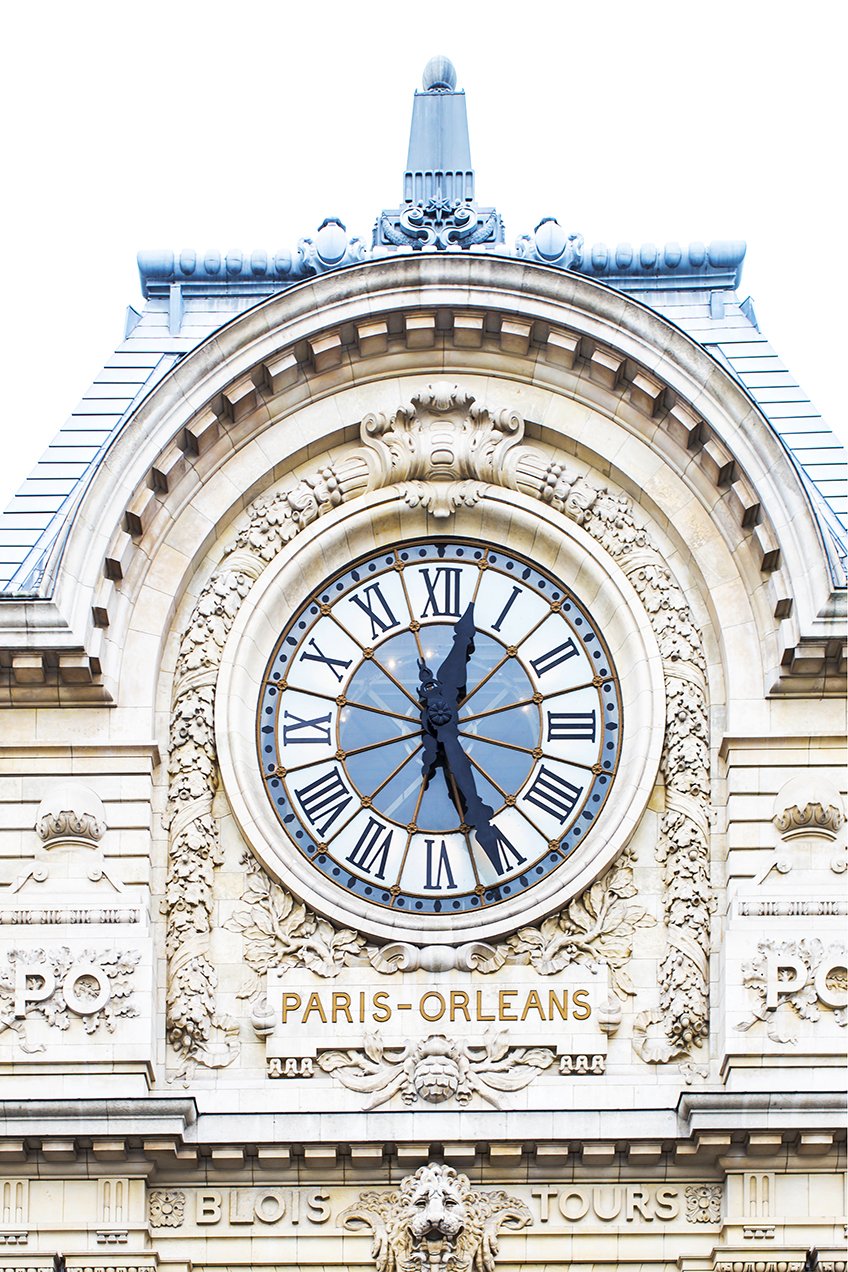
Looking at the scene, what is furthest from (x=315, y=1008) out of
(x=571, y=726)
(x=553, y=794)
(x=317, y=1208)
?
(x=571, y=726)

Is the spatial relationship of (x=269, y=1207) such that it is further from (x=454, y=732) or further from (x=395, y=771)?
(x=454, y=732)

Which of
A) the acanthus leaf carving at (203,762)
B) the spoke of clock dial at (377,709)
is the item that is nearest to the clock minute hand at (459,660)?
the spoke of clock dial at (377,709)

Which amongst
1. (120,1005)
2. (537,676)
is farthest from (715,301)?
(120,1005)

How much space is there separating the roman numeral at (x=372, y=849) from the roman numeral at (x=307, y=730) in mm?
786

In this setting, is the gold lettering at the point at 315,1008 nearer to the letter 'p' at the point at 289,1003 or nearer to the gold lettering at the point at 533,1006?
the letter 'p' at the point at 289,1003

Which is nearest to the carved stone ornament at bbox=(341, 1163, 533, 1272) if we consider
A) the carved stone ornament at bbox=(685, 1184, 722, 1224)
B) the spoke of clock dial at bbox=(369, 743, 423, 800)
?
the carved stone ornament at bbox=(685, 1184, 722, 1224)

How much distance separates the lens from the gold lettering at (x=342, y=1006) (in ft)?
77.2

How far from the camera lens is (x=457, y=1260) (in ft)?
73.9

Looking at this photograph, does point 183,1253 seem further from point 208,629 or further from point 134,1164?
point 208,629

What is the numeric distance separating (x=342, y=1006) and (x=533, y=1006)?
1411 mm

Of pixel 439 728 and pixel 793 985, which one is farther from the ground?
pixel 439 728

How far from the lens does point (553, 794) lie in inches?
961

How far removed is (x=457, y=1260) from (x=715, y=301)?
863 centimetres

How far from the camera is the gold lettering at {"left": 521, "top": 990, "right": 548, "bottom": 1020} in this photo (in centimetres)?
2348
